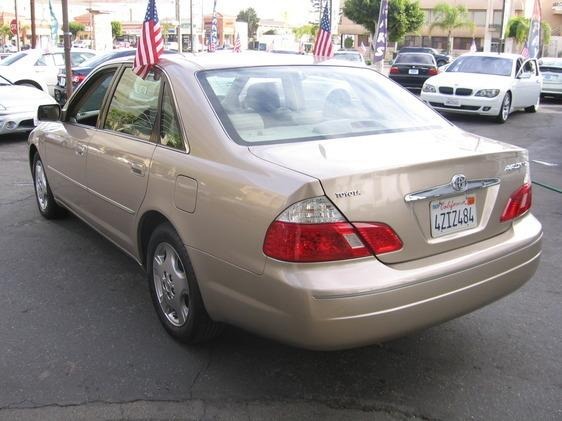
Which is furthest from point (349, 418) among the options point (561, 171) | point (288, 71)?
point (561, 171)

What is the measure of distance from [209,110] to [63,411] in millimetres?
1616

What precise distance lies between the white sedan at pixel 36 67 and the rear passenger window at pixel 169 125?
12.4 m

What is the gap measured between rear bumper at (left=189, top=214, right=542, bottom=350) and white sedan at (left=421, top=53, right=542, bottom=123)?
11.4m

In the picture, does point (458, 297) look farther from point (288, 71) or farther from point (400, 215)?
point (288, 71)

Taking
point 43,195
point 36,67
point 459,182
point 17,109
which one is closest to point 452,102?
point 17,109

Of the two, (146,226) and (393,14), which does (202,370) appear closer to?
(146,226)

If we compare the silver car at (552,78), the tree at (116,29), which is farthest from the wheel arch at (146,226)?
the tree at (116,29)

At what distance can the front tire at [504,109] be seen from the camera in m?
13.9

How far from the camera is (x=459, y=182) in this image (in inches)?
115

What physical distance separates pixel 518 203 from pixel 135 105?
239 cm

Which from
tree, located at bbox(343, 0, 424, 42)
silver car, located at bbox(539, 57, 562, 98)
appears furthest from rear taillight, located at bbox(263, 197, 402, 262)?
A: tree, located at bbox(343, 0, 424, 42)

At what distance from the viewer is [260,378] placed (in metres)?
3.18

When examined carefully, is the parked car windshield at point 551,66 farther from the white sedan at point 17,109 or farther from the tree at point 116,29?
the tree at point 116,29

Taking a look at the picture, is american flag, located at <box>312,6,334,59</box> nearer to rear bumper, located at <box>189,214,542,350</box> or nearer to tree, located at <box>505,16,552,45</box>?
rear bumper, located at <box>189,214,542,350</box>
